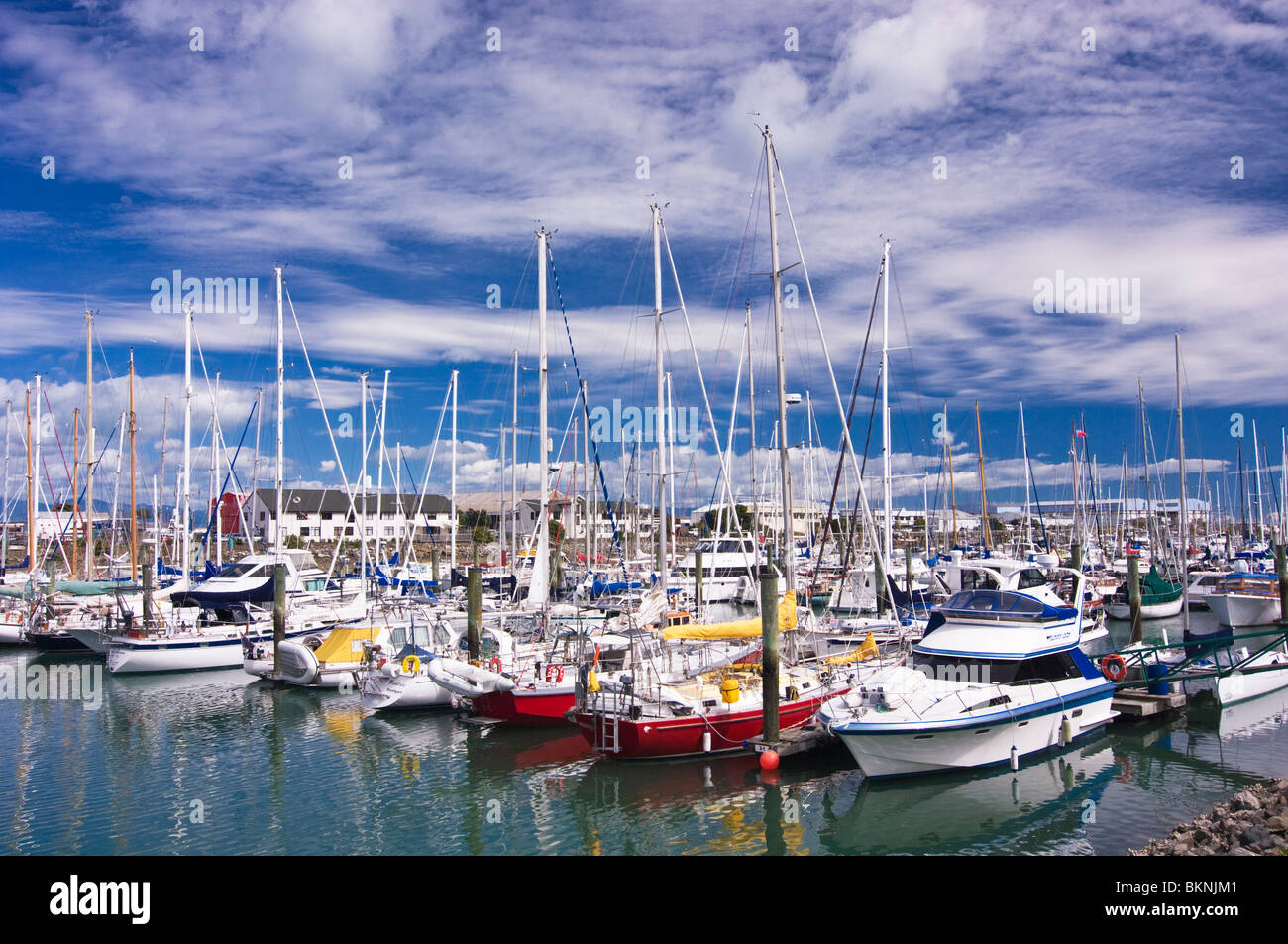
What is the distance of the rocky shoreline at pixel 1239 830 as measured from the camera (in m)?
13.3

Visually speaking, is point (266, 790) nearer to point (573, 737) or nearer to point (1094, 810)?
point (573, 737)

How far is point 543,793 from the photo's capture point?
64.4 feet

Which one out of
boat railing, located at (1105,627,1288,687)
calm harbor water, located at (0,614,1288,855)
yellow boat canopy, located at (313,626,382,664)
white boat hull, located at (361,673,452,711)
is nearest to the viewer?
calm harbor water, located at (0,614,1288,855)

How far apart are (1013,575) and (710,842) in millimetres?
11859

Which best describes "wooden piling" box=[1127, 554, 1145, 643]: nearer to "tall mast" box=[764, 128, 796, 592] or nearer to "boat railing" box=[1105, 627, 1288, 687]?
"boat railing" box=[1105, 627, 1288, 687]

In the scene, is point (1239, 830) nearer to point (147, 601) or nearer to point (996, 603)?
point (996, 603)

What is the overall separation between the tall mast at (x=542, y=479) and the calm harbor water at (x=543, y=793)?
4.94 meters

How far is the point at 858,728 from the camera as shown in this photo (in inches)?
725

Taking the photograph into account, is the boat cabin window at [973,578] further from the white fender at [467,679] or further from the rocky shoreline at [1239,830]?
the white fender at [467,679]

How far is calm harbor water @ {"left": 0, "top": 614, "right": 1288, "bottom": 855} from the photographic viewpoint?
16.7m

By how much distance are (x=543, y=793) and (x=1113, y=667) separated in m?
16.5

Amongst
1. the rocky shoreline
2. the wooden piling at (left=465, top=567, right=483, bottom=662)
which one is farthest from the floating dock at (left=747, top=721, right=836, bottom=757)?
the wooden piling at (left=465, top=567, right=483, bottom=662)

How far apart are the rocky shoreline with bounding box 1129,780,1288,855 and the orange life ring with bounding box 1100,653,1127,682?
26.5 feet
